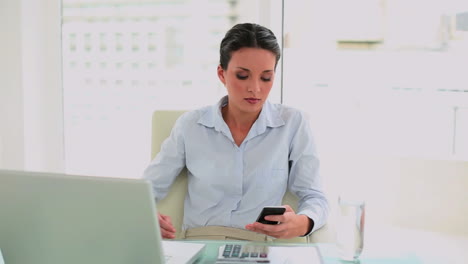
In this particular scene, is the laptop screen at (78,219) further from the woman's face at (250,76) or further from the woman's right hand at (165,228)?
the woman's face at (250,76)

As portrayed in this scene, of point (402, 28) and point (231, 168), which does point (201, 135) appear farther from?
point (402, 28)

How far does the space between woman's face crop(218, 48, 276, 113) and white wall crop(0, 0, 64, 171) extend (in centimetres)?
134

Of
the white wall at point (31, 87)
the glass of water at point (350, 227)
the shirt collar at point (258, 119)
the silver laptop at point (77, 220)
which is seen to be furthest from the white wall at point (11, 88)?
the glass of water at point (350, 227)

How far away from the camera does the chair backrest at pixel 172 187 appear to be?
6.12 ft

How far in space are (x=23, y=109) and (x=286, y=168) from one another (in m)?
1.47

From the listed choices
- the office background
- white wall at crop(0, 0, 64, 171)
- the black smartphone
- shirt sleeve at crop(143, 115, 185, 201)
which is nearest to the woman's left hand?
the black smartphone

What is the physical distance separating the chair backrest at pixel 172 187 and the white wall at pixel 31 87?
42.6 inches

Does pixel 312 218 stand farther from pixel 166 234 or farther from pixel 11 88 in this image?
pixel 11 88

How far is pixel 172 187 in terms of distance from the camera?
6.17ft

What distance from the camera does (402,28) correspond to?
2604 mm

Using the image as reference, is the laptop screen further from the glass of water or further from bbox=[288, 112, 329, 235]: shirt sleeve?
bbox=[288, 112, 329, 235]: shirt sleeve

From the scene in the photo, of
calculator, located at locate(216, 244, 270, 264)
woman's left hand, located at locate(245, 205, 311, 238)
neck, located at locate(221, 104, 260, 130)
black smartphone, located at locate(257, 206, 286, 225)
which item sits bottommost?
calculator, located at locate(216, 244, 270, 264)

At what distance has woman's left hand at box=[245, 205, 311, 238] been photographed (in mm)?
1391

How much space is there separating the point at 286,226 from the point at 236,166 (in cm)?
38
